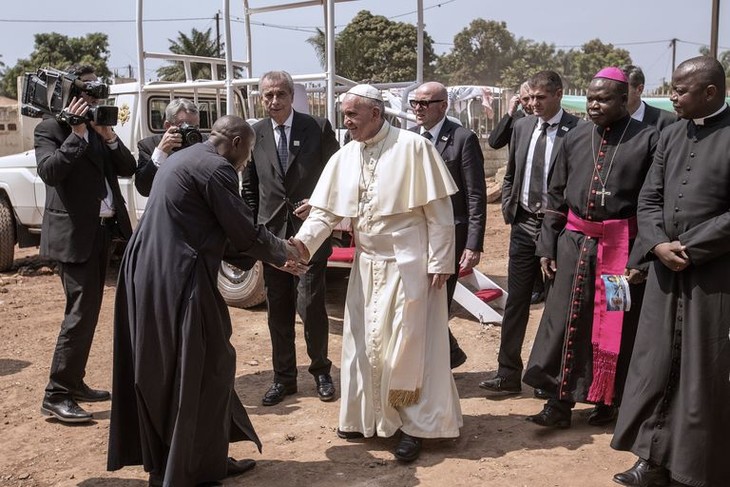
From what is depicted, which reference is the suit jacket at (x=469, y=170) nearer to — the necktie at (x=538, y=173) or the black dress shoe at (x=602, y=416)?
the necktie at (x=538, y=173)

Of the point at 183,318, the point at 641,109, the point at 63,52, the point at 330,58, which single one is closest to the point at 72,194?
the point at 183,318

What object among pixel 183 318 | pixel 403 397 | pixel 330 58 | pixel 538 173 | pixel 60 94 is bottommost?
pixel 403 397

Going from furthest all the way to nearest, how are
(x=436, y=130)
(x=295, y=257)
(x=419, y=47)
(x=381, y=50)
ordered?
1. (x=381, y=50)
2. (x=419, y=47)
3. (x=436, y=130)
4. (x=295, y=257)

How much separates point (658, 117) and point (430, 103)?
1.75m

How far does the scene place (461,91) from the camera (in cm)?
1941

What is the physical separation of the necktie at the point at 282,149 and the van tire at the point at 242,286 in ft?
7.97

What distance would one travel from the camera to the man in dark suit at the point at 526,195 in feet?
17.2

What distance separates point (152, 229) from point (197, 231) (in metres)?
0.21

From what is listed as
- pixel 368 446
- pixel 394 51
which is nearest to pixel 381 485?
pixel 368 446

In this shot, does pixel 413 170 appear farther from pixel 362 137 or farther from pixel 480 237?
pixel 480 237

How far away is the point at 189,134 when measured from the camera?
16.3ft

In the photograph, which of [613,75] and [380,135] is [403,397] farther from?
[613,75]

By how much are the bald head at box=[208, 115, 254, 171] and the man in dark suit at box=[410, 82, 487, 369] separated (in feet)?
5.76

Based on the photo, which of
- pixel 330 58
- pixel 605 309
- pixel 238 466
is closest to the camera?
pixel 238 466
